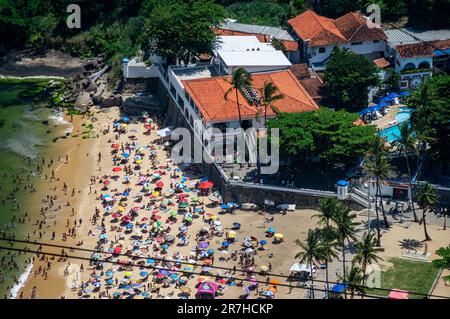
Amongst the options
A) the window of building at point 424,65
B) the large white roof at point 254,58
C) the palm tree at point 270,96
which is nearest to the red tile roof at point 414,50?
the window of building at point 424,65

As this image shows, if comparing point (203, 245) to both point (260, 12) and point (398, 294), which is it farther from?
point (260, 12)

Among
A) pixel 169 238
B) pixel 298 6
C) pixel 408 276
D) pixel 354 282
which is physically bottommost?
pixel 169 238

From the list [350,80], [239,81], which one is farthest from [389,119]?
[239,81]

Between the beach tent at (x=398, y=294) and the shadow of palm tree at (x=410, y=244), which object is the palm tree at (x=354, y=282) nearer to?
the beach tent at (x=398, y=294)

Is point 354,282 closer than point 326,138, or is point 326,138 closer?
point 354,282
